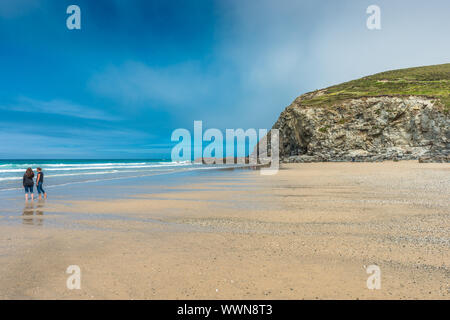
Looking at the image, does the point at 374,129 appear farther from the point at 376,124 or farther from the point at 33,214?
the point at 33,214

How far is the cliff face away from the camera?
4428cm

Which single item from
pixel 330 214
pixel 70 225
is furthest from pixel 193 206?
pixel 330 214

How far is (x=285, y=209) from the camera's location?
8781 mm

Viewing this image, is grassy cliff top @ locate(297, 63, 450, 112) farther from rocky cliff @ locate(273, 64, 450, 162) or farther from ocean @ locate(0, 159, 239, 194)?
ocean @ locate(0, 159, 239, 194)

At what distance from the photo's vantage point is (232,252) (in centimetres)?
483

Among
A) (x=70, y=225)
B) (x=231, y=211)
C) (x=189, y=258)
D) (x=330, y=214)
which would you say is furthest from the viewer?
(x=231, y=211)

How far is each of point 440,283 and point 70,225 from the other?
7.71 meters

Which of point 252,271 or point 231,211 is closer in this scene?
point 252,271

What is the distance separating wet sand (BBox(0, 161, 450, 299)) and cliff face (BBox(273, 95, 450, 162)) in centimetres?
4197

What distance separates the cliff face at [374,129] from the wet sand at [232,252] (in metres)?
42.0

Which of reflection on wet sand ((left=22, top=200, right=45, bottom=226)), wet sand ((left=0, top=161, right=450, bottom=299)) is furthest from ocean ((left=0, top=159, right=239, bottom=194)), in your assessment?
wet sand ((left=0, top=161, right=450, bottom=299))

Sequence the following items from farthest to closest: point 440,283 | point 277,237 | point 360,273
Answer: point 277,237
point 360,273
point 440,283

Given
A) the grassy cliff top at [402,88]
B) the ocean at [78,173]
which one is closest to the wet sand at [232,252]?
the ocean at [78,173]
